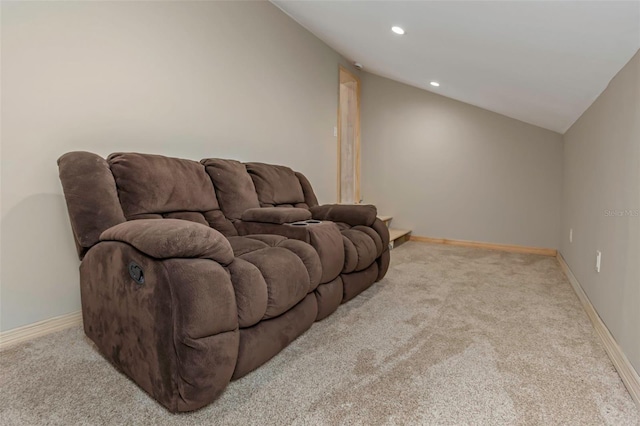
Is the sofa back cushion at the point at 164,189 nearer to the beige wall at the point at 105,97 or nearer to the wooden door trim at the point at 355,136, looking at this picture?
the beige wall at the point at 105,97

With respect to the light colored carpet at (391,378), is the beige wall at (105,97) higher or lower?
higher

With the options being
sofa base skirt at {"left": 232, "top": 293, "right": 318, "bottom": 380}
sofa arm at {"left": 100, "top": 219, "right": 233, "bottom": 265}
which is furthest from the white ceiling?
sofa base skirt at {"left": 232, "top": 293, "right": 318, "bottom": 380}

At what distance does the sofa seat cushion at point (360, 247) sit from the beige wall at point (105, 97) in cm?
128

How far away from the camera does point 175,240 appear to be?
1.10 metres

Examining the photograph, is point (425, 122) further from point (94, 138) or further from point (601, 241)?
point (94, 138)

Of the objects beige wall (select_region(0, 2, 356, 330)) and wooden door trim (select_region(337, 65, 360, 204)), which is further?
wooden door trim (select_region(337, 65, 360, 204))

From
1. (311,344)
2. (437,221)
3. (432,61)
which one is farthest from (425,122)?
(311,344)

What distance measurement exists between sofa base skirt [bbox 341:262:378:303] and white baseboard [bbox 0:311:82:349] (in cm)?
152

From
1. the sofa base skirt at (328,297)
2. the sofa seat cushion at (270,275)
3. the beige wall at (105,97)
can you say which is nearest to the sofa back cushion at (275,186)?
the beige wall at (105,97)

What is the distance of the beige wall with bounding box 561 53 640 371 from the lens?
55.8 inches

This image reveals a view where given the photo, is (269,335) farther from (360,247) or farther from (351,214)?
(351,214)

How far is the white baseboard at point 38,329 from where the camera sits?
5.54 feet

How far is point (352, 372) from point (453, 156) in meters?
3.52

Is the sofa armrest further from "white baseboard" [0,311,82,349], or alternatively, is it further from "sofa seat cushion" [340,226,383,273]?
"white baseboard" [0,311,82,349]
